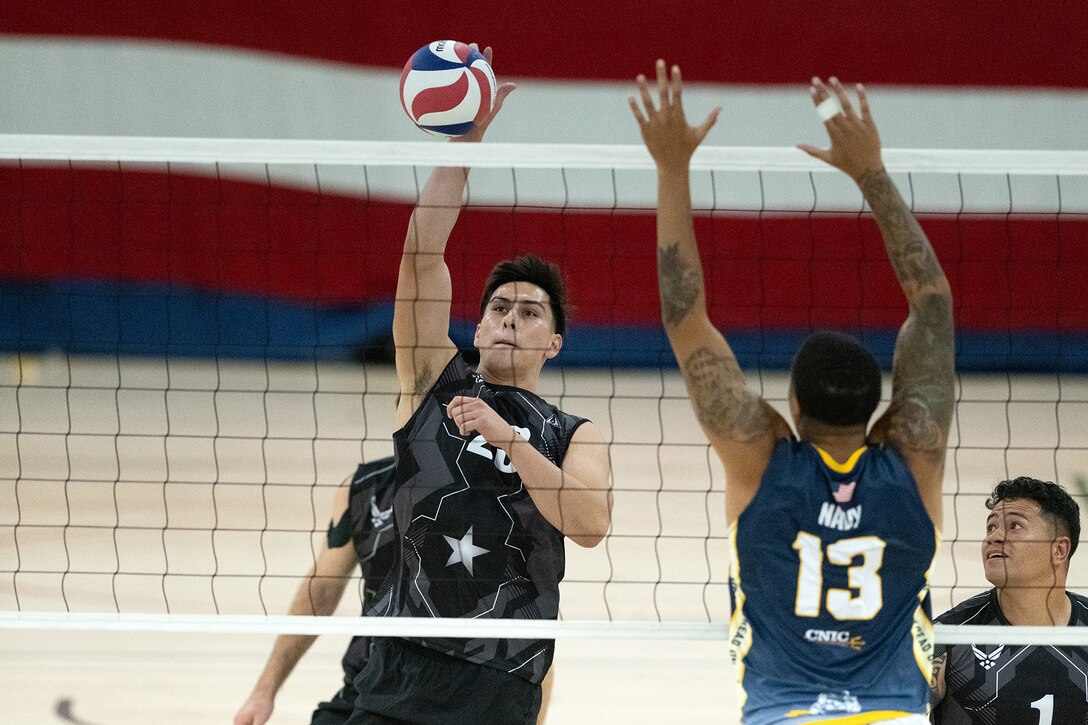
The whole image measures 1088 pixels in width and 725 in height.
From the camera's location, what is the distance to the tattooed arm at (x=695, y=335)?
276cm

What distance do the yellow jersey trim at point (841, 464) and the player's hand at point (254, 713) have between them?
2.07 metres

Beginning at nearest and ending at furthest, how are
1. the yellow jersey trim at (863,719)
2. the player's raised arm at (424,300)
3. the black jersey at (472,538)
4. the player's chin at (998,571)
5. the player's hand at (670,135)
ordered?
the yellow jersey trim at (863,719)
the player's hand at (670,135)
the black jersey at (472,538)
the player's chin at (998,571)
the player's raised arm at (424,300)

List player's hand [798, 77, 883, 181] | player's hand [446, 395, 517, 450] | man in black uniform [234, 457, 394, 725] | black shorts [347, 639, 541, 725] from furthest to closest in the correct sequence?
man in black uniform [234, 457, 394, 725], black shorts [347, 639, 541, 725], player's hand [446, 395, 517, 450], player's hand [798, 77, 883, 181]

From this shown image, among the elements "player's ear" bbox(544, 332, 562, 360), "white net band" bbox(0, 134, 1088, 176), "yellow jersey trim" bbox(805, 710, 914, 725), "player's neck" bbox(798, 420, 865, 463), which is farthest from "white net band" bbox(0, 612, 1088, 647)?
"white net band" bbox(0, 134, 1088, 176)

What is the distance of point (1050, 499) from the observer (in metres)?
3.82

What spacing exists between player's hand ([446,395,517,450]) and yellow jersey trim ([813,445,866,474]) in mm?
903

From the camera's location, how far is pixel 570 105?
619 inches

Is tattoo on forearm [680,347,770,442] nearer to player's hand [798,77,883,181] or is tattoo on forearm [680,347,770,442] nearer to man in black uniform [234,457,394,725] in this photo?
player's hand [798,77,883,181]

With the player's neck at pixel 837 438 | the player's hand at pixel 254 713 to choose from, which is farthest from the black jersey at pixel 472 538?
the player's neck at pixel 837 438

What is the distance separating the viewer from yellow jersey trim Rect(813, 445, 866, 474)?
277cm

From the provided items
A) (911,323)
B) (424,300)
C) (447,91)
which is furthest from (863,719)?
(447,91)

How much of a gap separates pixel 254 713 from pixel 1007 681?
2.33 meters

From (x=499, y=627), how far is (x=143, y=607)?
12.9 feet

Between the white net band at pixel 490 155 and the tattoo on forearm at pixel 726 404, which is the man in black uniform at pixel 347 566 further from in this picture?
the tattoo on forearm at pixel 726 404
